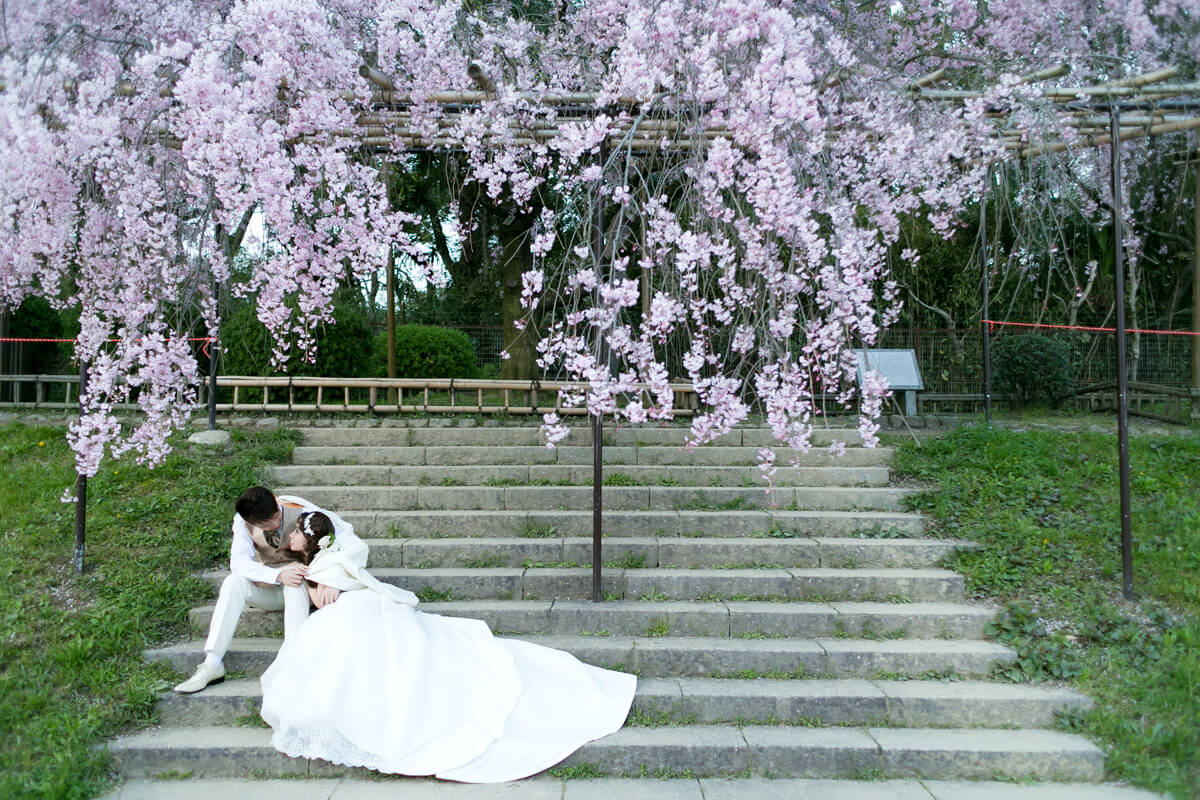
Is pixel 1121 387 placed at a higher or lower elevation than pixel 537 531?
higher

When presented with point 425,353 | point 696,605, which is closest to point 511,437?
point 696,605

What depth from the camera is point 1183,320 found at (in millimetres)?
12633

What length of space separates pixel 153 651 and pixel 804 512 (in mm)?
4135

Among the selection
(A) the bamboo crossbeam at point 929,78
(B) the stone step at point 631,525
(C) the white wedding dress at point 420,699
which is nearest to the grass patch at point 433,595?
(B) the stone step at point 631,525

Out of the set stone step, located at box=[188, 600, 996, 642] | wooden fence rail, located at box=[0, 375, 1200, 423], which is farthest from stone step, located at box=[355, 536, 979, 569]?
wooden fence rail, located at box=[0, 375, 1200, 423]

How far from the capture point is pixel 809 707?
3.39 metres

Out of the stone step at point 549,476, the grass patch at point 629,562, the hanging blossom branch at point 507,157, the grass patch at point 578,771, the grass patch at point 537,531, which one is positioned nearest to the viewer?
the grass patch at point 578,771

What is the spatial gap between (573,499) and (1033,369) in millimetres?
7333

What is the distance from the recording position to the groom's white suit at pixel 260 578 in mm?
3463

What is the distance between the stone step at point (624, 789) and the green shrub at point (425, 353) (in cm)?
637

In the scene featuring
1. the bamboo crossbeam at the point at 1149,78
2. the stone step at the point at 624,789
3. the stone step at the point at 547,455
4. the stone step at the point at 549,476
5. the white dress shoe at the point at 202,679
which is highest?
the bamboo crossbeam at the point at 1149,78

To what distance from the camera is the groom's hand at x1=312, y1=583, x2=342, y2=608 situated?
11.4 ft

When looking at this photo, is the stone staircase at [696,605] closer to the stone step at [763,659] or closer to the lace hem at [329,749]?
the stone step at [763,659]

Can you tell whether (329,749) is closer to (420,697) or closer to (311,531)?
(420,697)
